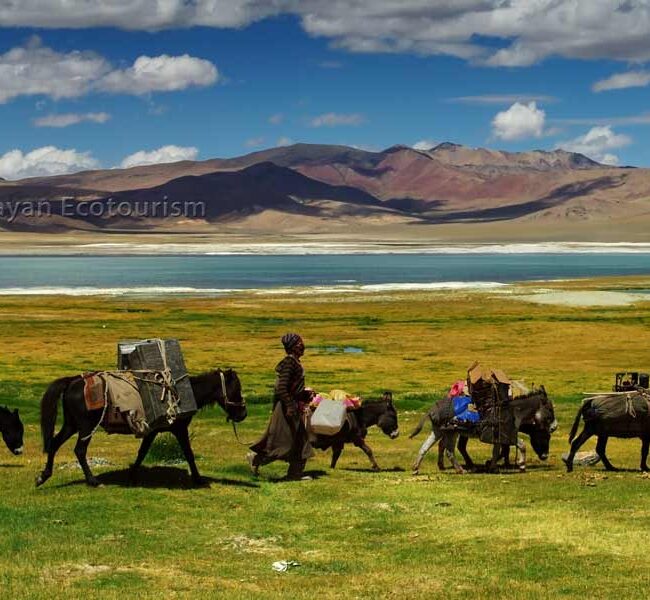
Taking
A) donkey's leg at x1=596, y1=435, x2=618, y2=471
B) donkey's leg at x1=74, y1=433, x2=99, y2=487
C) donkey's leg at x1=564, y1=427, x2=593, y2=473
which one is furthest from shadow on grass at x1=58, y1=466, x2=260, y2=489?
donkey's leg at x1=596, y1=435, x2=618, y2=471

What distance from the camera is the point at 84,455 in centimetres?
1517

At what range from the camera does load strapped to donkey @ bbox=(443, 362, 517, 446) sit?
57.9 ft

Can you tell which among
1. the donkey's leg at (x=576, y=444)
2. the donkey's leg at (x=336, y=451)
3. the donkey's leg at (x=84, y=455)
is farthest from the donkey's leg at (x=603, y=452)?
the donkey's leg at (x=84, y=455)

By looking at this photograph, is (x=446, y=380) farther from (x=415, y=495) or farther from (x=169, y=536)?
(x=169, y=536)

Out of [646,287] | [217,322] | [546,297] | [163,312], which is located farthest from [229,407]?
[646,287]

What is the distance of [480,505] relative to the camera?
14.6 metres

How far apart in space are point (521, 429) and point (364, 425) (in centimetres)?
286

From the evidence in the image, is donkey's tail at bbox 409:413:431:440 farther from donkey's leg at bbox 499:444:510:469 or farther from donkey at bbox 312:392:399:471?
donkey's leg at bbox 499:444:510:469

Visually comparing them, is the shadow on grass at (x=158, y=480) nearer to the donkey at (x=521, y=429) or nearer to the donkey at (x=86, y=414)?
the donkey at (x=86, y=414)

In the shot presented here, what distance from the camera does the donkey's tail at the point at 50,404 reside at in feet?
49.5

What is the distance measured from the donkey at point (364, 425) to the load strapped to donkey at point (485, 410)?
3.24 feet

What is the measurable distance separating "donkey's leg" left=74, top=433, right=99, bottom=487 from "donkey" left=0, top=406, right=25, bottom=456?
13.1 ft

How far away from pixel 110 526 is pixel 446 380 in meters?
24.0

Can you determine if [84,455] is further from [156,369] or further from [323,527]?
[323,527]
